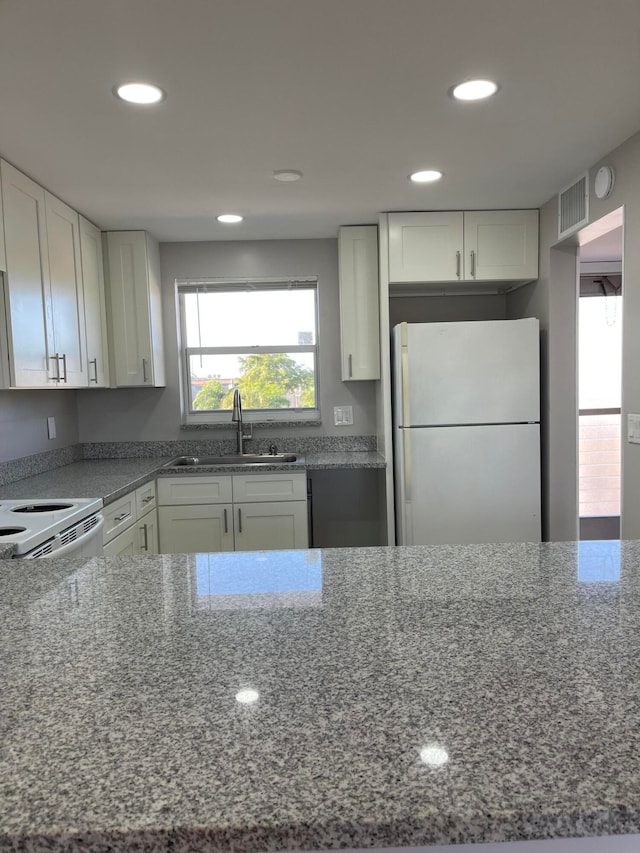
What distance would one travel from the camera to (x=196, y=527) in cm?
336

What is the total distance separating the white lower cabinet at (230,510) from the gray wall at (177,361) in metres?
0.61

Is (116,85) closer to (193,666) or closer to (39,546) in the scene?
(39,546)

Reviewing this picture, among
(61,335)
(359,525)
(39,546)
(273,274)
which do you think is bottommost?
(359,525)

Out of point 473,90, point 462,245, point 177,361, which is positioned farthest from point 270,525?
point 473,90

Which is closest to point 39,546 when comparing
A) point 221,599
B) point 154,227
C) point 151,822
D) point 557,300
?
point 221,599

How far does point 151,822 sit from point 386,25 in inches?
69.9

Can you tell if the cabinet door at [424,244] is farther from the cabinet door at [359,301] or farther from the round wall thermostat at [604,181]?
the round wall thermostat at [604,181]

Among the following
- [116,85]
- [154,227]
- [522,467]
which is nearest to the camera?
[116,85]

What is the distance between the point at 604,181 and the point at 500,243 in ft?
2.67

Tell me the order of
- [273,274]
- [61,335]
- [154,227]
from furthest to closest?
[273,274]
[154,227]
[61,335]

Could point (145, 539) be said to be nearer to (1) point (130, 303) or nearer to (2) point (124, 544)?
(2) point (124, 544)

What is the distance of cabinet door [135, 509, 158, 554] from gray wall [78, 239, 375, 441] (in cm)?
77

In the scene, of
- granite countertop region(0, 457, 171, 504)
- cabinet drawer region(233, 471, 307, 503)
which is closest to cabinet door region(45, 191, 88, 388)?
granite countertop region(0, 457, 171, 504)

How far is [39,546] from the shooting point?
1861 millimetres
